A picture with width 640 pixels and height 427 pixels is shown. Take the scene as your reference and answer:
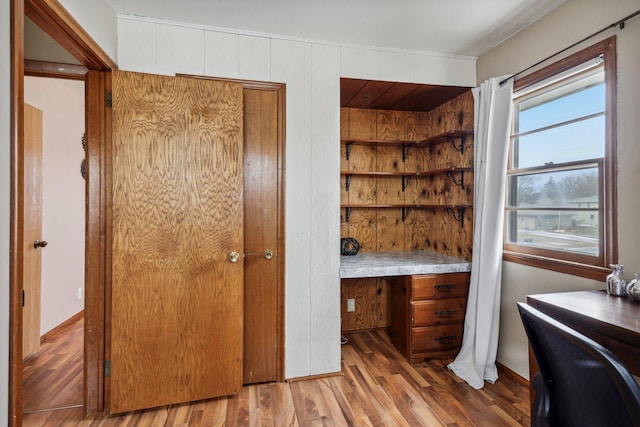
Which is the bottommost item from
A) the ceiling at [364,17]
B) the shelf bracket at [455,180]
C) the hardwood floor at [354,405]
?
the hardwood floor at [354,405]

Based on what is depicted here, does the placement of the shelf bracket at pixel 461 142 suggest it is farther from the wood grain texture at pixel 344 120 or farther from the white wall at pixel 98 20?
the white wall at pixel 98 20

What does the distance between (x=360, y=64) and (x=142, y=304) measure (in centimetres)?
220

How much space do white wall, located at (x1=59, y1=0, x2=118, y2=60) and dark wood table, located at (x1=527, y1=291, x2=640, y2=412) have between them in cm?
256

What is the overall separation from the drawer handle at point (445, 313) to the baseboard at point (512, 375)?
1.50 ft

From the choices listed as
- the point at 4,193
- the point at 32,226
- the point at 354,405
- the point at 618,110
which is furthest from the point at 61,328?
the point at 618,110

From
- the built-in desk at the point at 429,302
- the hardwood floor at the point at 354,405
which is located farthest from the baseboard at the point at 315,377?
the built-in desk at the point at 429,302

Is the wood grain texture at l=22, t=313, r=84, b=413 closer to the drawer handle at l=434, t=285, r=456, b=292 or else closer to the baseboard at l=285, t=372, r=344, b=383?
the baseboard at l=285, t=372, r=344, b=383

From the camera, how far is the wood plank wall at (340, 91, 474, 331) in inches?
123

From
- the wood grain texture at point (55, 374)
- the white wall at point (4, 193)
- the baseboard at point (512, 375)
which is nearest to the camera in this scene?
the white wall at point (4, 193)

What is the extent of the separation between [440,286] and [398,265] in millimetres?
383

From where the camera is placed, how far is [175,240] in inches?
79.0

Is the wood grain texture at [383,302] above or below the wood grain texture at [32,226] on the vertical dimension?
below

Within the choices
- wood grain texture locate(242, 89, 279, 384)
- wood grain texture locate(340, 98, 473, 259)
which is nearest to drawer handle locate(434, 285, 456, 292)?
wood grain texture locate(340, 98, 473, 259)

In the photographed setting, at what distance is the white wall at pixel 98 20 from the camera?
153cm
